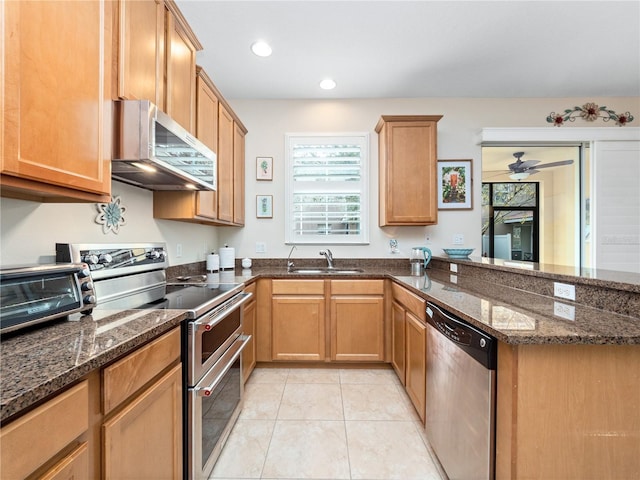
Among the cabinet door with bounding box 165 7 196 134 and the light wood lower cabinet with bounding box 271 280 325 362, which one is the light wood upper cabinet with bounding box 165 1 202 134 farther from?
the light wood lower cabinet with bounding box 271 280 325 362

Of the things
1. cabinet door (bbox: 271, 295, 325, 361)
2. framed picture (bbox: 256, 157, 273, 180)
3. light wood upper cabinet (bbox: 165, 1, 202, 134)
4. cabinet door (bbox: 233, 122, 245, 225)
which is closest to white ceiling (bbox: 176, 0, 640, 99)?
light wood upper cabinet (bbox: 165, 1, 202, 134)

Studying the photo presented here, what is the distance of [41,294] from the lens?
2.91 ft

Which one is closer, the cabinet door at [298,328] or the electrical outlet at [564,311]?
the electrical outlet at [564,311]

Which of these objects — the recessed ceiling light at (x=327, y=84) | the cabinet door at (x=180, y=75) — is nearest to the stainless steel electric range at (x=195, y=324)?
the cabinet door at (x=180, y=75)

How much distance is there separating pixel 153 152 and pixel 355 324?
2.02 metres

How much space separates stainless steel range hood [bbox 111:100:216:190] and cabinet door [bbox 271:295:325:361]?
125 cm

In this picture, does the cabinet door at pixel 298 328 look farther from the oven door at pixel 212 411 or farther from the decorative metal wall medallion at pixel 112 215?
the decorative metal wall medallion at pixel 112 215

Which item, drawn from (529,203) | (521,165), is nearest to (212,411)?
(521,165)

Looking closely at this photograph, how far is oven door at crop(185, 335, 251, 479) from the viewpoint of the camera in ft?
3.94

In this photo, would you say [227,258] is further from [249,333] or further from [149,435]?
[149,435]

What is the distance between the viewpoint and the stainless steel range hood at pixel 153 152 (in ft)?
3.84

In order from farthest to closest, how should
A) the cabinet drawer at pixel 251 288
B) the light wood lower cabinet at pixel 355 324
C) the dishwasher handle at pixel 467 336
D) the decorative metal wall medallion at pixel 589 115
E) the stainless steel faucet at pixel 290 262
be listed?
1. the decorative metal wall medallion at pixel 589 115
2. the stainless steel faucet at pixel 290 262
3. the light wood lower cabinet at pixel 355 324
4. the cabinet drawer at pixel 251 288
5. the dishwasher handle at pixel 467 336

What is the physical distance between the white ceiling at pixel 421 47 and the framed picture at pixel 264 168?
0.67 metres

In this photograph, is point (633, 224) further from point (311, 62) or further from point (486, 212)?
point (311, 62)
